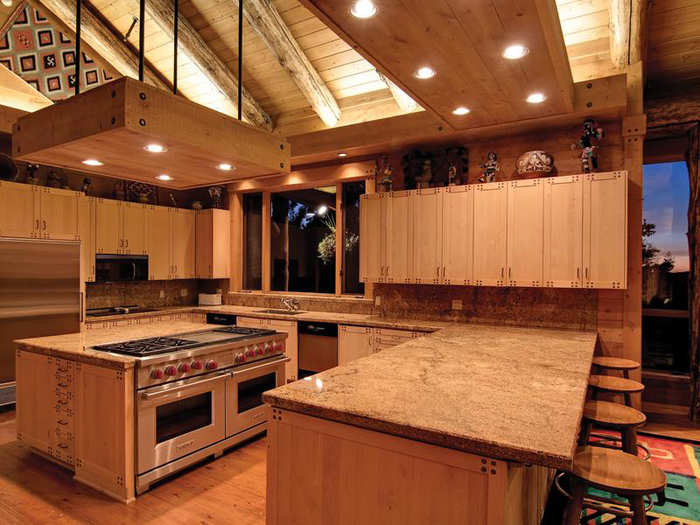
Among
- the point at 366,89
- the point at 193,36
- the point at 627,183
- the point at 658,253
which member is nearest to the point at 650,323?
the point at 658,253

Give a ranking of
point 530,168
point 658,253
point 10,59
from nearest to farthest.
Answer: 1. point 530,168
2. point 10,59
3. point 658,253

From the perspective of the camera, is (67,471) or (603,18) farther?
(603,18)

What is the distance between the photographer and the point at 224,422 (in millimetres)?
3258

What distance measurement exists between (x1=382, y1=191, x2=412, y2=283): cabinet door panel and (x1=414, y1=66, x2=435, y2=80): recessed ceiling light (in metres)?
2.14

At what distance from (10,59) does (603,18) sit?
5615mm

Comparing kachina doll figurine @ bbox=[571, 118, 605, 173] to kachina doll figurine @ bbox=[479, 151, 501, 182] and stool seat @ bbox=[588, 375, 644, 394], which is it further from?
stool seat @ bbox=[588, 375, 644, 394]

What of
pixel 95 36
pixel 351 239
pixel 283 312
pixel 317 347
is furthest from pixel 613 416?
pixel 95 36

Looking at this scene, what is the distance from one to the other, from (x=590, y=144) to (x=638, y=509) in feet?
9.60

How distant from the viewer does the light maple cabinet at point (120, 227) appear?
5.15 m

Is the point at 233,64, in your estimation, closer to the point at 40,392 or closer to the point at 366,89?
the point at 366,89

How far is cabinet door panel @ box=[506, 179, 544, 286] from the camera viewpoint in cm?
384

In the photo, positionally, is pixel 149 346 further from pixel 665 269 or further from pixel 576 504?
pixel 665 269

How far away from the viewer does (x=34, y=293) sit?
441cm

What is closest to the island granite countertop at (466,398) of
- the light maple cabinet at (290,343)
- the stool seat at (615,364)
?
the stool seat at (615,364)
